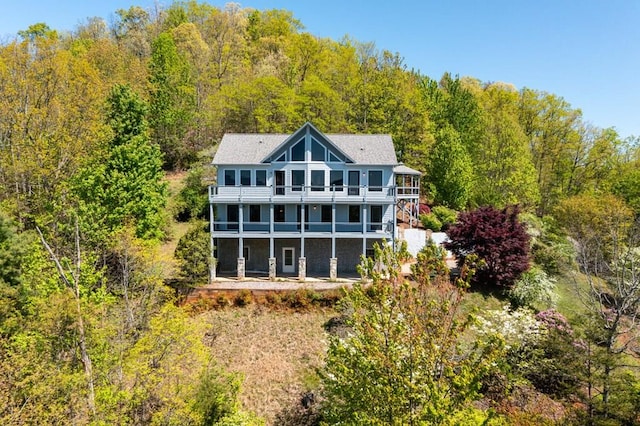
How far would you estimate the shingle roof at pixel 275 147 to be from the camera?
2619cm

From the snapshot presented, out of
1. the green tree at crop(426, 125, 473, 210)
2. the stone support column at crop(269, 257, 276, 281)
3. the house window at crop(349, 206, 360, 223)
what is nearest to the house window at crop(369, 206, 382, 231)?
the house window at crop(349, 206, 360, 223)

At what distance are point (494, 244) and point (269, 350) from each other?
14.4 metres

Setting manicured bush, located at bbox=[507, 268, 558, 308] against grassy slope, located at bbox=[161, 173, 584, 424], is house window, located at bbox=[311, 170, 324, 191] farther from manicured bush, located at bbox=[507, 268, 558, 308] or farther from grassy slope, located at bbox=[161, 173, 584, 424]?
manicured bush, located at bbox=[507, 268, 558, 308]

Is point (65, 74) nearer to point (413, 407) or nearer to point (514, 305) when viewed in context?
point (413, 407)

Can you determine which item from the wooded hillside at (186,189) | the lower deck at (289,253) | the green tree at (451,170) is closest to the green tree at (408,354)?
the wooded hillside at (186,189)

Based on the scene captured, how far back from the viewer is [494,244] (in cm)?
2233

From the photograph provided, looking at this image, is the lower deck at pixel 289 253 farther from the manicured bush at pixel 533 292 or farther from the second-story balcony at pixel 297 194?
the manicured bush at pixel 533 292

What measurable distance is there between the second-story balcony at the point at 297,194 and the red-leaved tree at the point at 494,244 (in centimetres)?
516

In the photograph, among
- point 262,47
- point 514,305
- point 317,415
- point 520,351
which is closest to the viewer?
point 317,415

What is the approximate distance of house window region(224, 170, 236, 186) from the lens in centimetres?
2620

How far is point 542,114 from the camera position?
43781mm

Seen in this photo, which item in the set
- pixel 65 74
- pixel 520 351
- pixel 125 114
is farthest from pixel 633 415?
pixel 65 74

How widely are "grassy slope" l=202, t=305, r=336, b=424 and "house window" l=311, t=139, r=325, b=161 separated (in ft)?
34.5

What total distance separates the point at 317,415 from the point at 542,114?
43.7 meters
